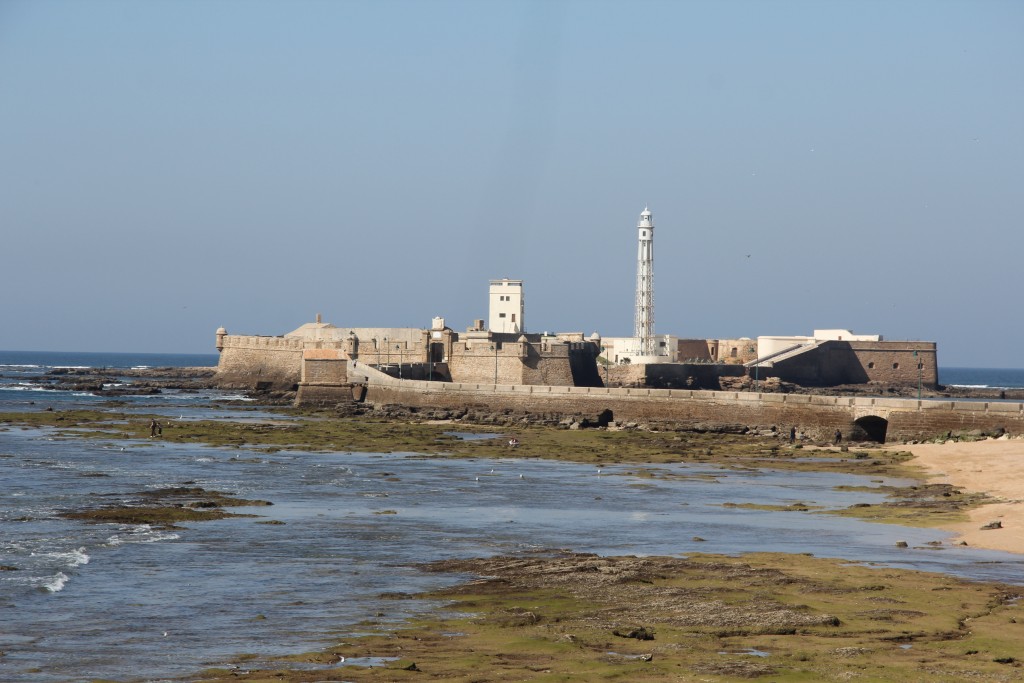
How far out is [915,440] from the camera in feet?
151

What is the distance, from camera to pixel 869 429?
49.6 m

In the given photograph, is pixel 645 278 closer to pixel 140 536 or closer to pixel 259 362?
pixel 259 362

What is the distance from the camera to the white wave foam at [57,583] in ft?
59.2

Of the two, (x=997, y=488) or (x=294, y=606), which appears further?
(x=997, y=488)

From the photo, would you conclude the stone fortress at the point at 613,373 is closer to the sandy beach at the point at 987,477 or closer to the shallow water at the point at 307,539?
the sandy beach at the point at 987,477

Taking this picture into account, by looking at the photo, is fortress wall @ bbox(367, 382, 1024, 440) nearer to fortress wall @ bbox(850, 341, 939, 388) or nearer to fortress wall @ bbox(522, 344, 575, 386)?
fortress wall @ bbox(522, 344, 575, 386)

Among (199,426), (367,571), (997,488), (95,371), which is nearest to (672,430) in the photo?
(199,426)

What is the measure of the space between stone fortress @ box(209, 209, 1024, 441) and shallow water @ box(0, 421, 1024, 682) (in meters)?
12.4

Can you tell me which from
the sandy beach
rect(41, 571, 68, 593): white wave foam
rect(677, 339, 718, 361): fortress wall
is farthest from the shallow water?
rect(677, 339, 718, 361): fortress wall

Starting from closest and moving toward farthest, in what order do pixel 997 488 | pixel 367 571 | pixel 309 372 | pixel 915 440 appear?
pixel 367 571 → pixel 997 488 → pixel 915 440 → pixel 309 372

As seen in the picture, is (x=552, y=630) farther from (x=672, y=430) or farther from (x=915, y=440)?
(x=672, y=430)

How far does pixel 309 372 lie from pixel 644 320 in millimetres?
30318

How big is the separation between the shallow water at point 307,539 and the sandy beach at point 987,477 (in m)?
1.11

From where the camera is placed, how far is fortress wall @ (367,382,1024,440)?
4566 centimetres
